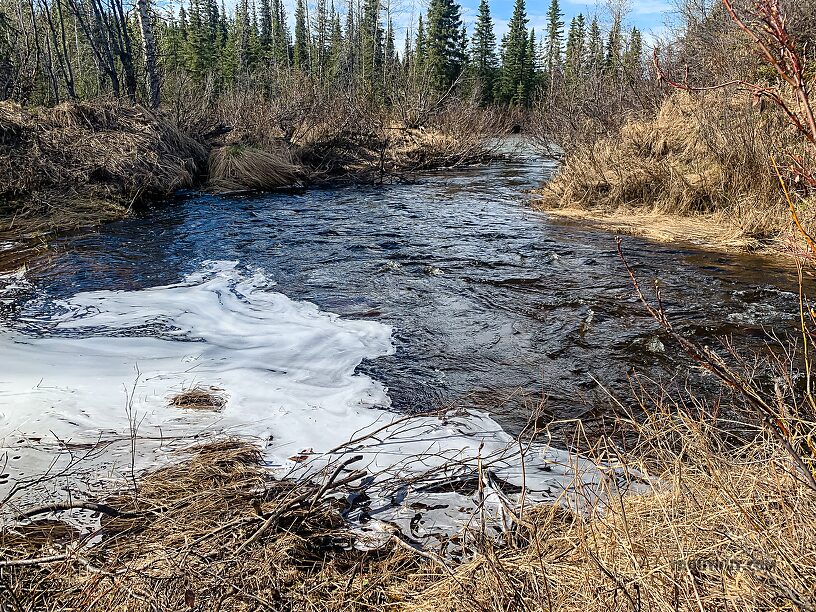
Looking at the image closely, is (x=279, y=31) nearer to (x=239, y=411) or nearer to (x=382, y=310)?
(x=382, y=310)

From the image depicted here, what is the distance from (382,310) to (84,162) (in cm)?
853

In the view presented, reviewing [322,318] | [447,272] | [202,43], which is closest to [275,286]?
[322,318]

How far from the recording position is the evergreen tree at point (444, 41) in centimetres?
4456

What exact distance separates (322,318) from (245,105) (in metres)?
14.1

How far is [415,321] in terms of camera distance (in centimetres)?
632

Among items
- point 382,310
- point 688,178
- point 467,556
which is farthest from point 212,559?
point 688,178

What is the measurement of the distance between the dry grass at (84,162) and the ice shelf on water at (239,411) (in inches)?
194

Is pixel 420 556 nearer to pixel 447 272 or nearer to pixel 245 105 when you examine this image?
pixel 447 272

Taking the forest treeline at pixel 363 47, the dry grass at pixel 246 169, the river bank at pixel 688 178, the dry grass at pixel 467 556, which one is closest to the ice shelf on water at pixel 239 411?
the dry grass at pixel 467 556

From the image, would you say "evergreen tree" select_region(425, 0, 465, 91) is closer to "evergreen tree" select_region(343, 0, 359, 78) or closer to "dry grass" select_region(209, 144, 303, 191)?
"evergreen tree" select_region(343, 0, 359, 78)

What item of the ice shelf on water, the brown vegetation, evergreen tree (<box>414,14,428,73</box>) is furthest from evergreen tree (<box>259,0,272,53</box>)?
the ice shelf on water

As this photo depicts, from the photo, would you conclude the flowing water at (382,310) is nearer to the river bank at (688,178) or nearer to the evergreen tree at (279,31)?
the river bank at (688,178)

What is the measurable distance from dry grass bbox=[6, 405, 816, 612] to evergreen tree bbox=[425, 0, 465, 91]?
145 ft

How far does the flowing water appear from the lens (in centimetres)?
482
